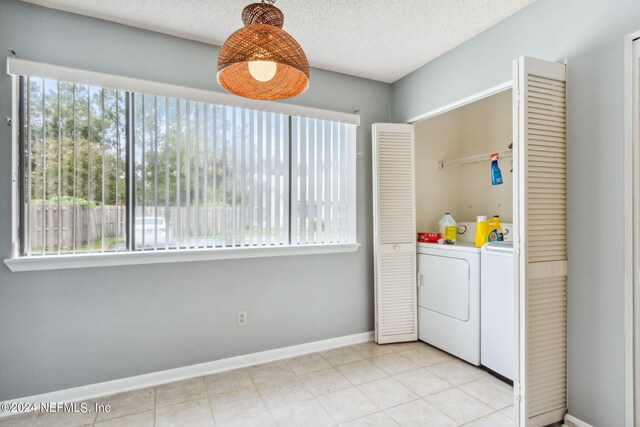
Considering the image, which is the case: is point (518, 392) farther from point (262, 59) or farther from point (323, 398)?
point (262, 59)

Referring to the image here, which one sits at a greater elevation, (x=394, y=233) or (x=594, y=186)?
(x=594, y=186)

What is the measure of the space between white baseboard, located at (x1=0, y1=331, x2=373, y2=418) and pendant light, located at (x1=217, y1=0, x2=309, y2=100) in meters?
2.10

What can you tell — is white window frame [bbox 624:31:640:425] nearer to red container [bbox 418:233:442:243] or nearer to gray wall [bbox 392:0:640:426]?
gray wall [bbox 392:0:640:426]

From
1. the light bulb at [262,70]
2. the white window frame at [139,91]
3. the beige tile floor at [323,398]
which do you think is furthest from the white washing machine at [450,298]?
the light bulb at [262,70]

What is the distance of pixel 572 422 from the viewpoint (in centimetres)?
189

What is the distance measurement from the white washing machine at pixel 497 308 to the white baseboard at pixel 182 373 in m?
1.14

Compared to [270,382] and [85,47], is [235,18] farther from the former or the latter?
[270,382]

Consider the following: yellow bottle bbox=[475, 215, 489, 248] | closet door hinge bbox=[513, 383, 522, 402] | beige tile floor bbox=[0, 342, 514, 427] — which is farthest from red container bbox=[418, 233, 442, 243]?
closet door hinge bbox=[513, 383, 522, 402]

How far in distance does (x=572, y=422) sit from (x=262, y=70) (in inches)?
101

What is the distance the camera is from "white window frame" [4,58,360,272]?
6.67 feet

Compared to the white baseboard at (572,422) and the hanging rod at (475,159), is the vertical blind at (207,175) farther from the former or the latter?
the white baseboard at (572,422)

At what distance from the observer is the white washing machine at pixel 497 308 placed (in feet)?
7.60

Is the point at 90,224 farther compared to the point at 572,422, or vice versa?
the point at 90,224

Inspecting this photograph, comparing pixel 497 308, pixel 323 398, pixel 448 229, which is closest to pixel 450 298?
pixel 497 308
